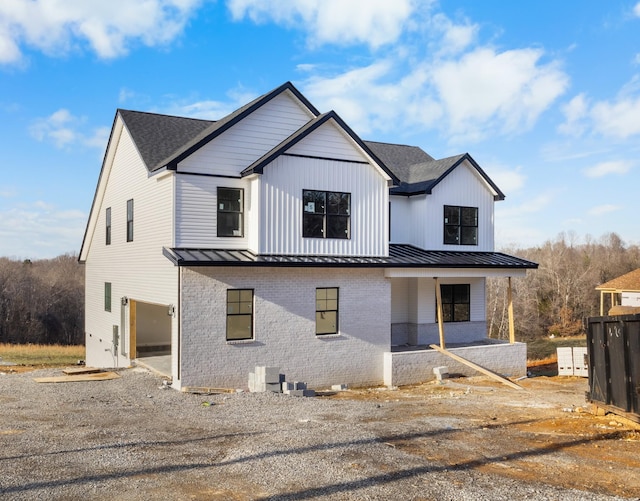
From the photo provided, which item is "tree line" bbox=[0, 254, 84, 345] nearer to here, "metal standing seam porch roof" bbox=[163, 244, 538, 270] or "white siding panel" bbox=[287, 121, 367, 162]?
"metal standing seam porch roof" bbox=[163, 244, 538, 270]

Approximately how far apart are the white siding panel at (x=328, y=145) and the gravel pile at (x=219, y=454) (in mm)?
8230

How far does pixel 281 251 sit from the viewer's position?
1819 centimetres

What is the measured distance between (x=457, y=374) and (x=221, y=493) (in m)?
15.0

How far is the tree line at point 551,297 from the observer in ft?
182

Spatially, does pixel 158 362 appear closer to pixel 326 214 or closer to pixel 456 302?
pixel 326 214

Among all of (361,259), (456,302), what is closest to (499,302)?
(456,302)

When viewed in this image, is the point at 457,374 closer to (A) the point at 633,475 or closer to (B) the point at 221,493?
(A) the point at 633,475

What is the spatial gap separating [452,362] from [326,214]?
23.8 ft

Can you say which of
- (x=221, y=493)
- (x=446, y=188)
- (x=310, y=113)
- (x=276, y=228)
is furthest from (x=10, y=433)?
(x=446, y=188)

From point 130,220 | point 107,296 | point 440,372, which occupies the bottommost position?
point 440,372

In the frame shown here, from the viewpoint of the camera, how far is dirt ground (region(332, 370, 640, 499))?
28.6 feet

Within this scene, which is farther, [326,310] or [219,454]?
[326,310]

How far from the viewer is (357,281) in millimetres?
19578

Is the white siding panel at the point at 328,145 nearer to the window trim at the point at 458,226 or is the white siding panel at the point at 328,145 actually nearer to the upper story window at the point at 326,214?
the upper story window at the point at 326,214
